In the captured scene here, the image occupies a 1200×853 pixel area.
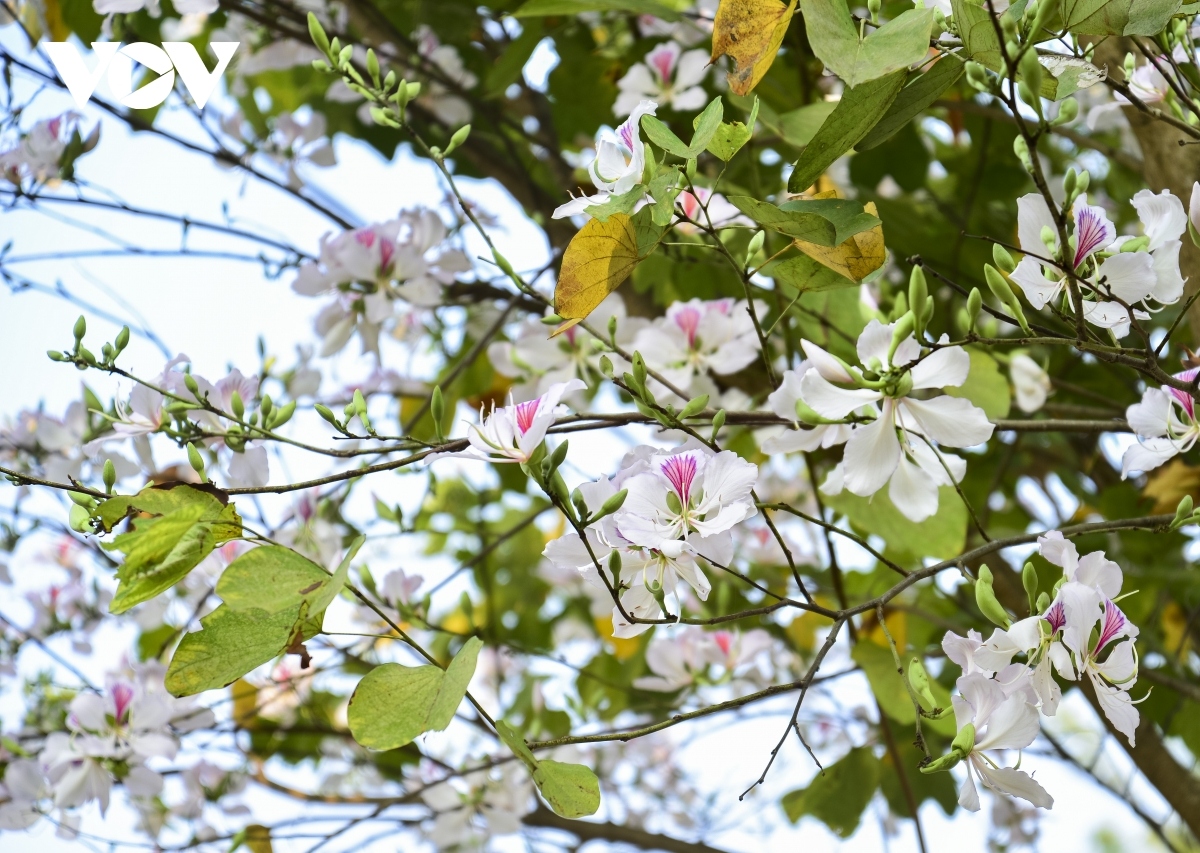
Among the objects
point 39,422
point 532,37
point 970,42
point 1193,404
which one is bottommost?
point 1193,404

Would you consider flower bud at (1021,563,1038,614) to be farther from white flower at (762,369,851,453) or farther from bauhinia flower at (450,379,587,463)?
bauhinia flower at (450,379,587,463)

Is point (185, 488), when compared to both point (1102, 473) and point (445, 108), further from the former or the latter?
point (1102, 473)

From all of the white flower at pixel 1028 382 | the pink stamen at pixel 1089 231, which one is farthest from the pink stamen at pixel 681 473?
the white flower at pixel 1028 382

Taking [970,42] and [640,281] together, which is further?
[640,281]

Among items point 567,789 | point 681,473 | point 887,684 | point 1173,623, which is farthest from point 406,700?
point 1173,623

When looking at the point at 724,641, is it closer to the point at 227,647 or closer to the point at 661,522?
the point at 661,522

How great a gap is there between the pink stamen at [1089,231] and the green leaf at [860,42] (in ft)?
0.42

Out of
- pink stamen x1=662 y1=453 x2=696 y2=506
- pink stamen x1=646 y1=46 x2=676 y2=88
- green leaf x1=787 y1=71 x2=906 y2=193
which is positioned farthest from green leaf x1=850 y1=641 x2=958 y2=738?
pink stamen x1=646 y1=46 x2=676 y2=88

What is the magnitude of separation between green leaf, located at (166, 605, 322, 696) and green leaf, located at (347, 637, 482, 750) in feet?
0.16

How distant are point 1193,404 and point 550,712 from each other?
0.93 meters

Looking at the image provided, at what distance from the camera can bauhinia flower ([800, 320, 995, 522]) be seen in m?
0.51

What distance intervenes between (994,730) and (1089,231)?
266 millimetres

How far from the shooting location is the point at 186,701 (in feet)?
3.61

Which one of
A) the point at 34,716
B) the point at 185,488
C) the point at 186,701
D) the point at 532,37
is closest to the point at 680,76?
the point at 532,37
